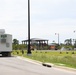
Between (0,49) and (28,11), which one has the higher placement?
(28,11)

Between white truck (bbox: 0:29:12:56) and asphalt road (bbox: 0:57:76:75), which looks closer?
asphalt road (bbox: 0:57:76:75)

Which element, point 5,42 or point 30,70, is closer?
point 30,70

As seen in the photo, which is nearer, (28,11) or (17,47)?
(28,11)

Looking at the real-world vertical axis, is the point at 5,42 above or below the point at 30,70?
above

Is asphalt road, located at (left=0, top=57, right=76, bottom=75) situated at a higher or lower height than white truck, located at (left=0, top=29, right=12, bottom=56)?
lower

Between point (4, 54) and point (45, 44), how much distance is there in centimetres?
8631

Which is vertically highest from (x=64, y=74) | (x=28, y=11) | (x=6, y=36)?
(x=28, y=11)

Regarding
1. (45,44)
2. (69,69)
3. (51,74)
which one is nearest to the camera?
(51,74)

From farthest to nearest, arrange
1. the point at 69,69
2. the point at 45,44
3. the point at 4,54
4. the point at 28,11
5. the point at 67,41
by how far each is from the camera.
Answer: the point at 67,41, the point at 45,44, the point at 4,54, the point at 28,11, the point at 69,69

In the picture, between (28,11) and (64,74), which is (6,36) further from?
(64,74)

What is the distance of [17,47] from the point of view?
99062 millimetres

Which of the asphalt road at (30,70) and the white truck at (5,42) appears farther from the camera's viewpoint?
the white truck at (5,42)

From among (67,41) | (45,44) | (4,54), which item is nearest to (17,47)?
(45,44)

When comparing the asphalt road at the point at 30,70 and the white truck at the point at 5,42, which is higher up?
the white truck at the point at 5,42
